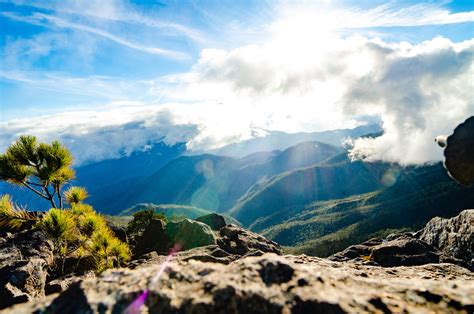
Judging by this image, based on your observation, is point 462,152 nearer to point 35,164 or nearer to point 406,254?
point 35,164

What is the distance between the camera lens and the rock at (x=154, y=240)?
3428cm

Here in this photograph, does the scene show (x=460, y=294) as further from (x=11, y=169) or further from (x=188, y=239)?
(x=188, y=239)

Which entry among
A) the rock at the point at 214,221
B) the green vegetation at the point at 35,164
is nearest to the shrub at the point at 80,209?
the green vegetation at the point at 35,164

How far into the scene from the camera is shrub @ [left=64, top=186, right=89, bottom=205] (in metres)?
19.6

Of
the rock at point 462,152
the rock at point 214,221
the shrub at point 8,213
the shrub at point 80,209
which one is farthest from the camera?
the rock at point 214,221

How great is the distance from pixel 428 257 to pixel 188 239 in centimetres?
2365

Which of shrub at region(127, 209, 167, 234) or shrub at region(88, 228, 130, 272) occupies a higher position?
shrub at region(88, 228, 130, 272)

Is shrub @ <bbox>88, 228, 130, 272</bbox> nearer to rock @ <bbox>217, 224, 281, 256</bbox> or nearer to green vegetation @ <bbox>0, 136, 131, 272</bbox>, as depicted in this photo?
green vegetation @ <bbox>0, 136, 131, 272</bbox>

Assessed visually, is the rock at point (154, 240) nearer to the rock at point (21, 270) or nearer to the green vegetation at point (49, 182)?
the rock at point (21, 270)

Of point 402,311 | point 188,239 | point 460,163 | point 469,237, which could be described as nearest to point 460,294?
point 402,311

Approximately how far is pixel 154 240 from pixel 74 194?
60.8 ft

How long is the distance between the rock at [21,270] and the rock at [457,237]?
26397mm

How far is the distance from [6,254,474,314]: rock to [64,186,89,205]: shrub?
15.5 metres

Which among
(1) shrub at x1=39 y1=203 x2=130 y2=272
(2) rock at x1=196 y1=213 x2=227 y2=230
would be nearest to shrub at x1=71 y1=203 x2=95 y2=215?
(1) shrub at x1=39 y1=203 x2=130 y2=272
